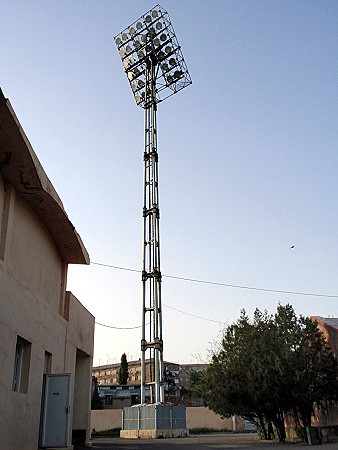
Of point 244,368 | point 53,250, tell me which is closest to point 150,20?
point 53,250

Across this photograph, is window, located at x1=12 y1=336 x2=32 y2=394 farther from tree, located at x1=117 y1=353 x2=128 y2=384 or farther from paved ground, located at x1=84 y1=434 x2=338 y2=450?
tree, located at x1=117 y1=353 x2=128 y2=384

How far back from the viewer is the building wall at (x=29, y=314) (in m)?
10.4

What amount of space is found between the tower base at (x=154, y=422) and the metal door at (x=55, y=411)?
1019 centimetres

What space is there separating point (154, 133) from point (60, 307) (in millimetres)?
14819

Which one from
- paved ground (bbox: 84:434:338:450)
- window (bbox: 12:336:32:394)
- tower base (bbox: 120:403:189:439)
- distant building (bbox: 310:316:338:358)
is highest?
distant building (bbox: 310:316:338:358)

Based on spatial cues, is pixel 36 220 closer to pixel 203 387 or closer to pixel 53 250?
pixel 53 250

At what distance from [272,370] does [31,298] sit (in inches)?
512

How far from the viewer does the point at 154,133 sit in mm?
27656

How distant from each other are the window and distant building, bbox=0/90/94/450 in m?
0.02

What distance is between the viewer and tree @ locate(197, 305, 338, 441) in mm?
20688

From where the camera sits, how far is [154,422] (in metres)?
22.4

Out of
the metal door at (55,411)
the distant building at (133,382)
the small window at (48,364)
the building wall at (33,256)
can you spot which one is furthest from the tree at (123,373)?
the metal door at (55,411)

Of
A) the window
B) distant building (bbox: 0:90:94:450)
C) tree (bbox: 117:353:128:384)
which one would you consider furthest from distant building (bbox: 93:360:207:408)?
the window

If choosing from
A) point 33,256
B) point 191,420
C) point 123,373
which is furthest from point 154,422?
point 123,373
